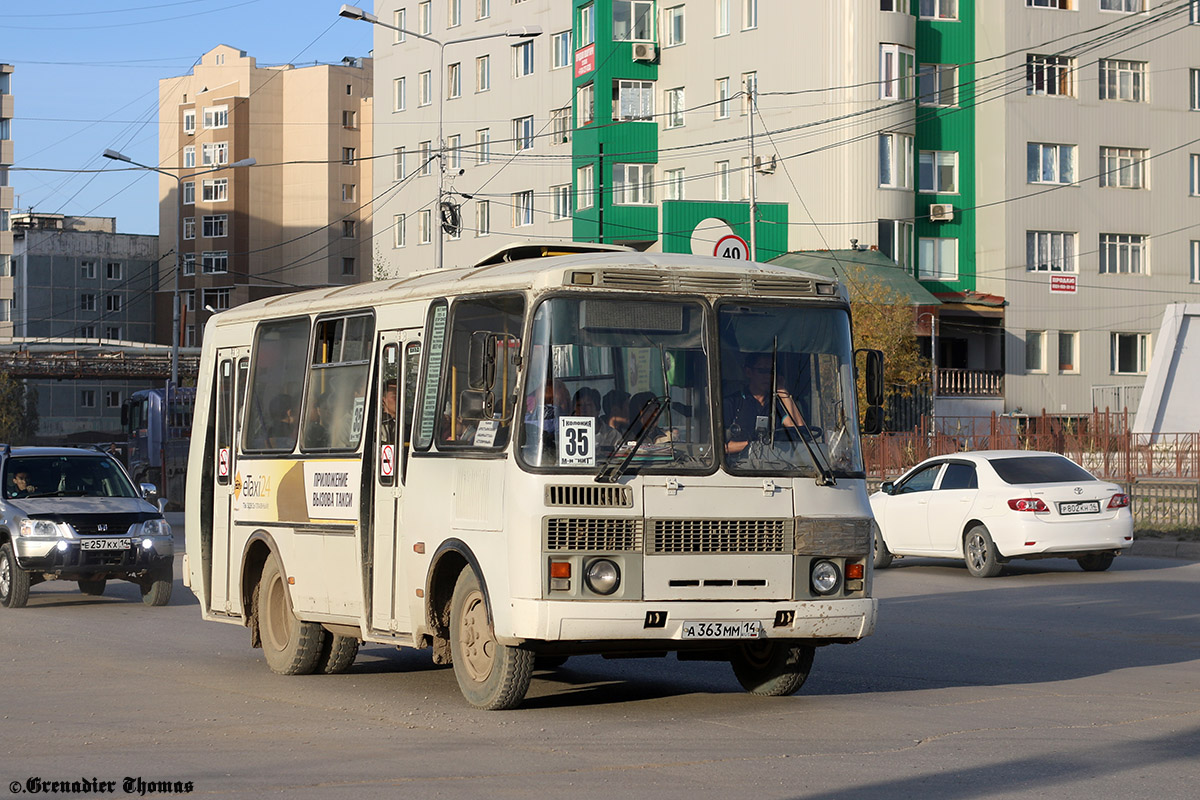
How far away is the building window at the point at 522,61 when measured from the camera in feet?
233

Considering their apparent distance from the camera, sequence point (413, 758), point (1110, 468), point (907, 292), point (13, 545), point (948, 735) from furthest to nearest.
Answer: point (907, 292) < point (1110, 468) < point (13, 545) < point (948, 735) < point (413, 758)

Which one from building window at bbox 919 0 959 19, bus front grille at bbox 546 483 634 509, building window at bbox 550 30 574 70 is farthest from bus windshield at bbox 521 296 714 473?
building window at bbox 550 30 574 70

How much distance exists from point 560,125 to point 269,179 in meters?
44.8

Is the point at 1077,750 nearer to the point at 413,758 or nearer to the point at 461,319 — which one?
the point at 413,758

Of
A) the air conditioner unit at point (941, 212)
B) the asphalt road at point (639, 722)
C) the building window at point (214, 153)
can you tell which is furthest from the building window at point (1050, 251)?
the building window at point (214, 153)

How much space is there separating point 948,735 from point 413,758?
2952mm

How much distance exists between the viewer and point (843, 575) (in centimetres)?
1030

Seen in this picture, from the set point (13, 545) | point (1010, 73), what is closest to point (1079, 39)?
point (1010, 73)

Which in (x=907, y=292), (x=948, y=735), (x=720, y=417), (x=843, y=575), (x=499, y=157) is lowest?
(x=948, y=735)

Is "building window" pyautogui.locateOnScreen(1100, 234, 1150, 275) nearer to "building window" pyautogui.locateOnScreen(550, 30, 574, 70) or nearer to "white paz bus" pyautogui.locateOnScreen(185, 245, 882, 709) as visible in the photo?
"building window" pyautogui.locateOnScreen(550, 30, 574, 70)

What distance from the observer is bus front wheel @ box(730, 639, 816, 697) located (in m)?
11.0

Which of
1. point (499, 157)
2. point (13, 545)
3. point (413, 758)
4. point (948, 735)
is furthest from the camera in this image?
point (499, 157)

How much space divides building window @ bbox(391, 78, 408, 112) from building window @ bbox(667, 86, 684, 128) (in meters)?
18.8

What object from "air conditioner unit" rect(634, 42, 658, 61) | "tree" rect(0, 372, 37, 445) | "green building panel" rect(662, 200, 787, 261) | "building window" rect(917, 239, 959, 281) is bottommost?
"tree" rect(0, 372, 37, 445)
